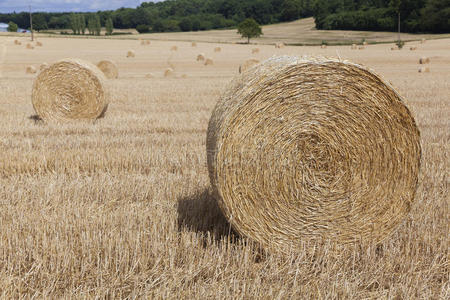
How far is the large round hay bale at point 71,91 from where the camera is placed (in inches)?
396

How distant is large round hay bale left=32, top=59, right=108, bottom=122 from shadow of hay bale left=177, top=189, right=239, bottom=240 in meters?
5.49

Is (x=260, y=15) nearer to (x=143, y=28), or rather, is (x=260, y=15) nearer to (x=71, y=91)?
(x=143, y=28)

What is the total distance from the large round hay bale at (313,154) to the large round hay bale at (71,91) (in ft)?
21.5

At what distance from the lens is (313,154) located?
410 cm

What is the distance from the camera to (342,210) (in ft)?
13.6

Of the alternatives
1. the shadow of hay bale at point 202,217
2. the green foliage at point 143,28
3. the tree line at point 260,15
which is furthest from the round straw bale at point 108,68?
the green foliage at point 143,28

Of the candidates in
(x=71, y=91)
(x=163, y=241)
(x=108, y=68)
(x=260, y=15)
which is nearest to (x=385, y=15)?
(x=260, y=15)

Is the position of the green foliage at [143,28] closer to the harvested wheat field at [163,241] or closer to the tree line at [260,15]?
the tree line at [260,15]

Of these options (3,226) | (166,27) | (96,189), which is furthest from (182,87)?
(166,27)

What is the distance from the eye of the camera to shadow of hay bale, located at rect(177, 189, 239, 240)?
442 cm

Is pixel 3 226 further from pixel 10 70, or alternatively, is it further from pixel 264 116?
pixel 10 70

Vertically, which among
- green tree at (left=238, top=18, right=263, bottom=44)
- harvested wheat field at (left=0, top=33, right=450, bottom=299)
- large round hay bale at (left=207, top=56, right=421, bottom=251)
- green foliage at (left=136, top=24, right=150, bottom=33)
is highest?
green foliage at (left=136, top=24, right=150, bottom=33)

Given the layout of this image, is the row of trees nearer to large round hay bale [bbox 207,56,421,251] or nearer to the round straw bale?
the round straw bale

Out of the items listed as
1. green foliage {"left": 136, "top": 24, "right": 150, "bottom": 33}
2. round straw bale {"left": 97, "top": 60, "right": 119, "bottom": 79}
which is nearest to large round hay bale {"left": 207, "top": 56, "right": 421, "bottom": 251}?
round straw bale {"left": 97, "top": 60, "right": 119, "bottom": 79}
